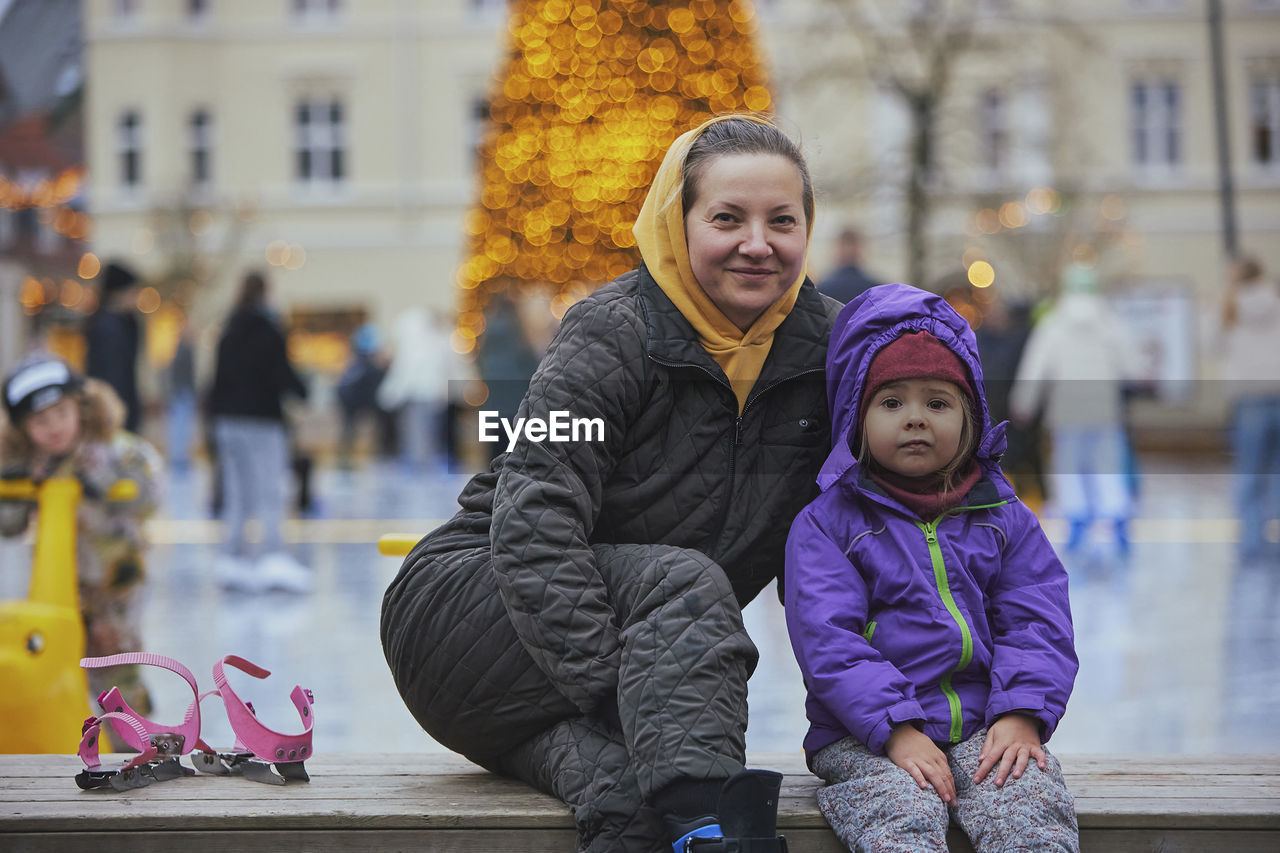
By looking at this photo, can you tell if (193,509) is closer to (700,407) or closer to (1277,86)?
(700,407)

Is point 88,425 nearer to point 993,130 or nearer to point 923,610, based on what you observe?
point 923,610

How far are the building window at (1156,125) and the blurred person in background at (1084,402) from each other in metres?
20.0

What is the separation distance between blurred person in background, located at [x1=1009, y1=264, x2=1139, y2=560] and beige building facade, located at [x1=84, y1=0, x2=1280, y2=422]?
13.3m

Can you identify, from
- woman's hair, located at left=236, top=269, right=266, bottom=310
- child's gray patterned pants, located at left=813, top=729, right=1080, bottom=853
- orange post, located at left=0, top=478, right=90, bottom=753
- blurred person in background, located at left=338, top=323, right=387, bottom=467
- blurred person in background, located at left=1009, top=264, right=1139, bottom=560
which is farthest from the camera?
blurred person in background, located at left=338, top=323, right=387, bottom=467

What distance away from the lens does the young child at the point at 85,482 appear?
4395 millimetres

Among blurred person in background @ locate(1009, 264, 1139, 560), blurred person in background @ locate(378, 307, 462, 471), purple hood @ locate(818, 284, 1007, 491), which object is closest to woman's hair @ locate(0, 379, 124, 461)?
purple hood @ locate(818, 284, 1007, 491)

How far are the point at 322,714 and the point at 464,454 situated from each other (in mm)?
13888

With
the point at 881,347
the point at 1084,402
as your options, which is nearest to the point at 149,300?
the point at 1084,402

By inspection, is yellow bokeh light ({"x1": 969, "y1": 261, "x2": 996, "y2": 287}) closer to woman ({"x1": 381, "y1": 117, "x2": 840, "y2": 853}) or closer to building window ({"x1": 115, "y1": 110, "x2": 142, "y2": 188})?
woman ({"x1": 381, "y1": 117, "x2": 840, "y2": 853})

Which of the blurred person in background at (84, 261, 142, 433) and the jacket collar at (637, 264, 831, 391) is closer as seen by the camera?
the jacket collar at (637, 264, 831, 391)

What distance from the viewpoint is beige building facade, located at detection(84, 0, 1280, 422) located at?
2616 cm

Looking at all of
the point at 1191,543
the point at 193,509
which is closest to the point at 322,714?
the point at 1191,543

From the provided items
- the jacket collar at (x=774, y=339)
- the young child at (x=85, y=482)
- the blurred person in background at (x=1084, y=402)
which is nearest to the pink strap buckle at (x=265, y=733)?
the jacket collar at (x=774, y=339)

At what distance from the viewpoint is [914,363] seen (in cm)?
262
